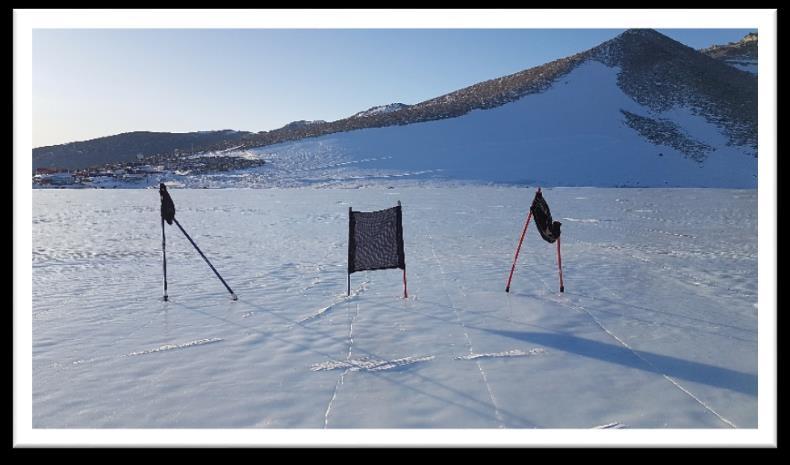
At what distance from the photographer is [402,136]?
58000mm

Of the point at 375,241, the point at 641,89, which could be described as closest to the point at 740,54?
the point at 641,89

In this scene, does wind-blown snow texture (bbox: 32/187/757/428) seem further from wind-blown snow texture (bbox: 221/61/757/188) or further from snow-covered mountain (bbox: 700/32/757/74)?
snow-covered mountain (bbox: 700/32/757/74)

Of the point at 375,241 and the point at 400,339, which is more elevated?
the point at 375,241

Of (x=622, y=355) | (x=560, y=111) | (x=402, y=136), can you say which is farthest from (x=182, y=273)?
(x=560, y=111)

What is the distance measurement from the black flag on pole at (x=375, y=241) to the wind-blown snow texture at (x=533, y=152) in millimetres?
34283

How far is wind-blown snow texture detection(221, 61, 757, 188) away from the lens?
45.0 metres

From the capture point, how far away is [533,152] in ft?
170

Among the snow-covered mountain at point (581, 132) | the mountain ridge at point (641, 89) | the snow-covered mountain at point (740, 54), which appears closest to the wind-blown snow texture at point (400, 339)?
the snow-covered mountain at point (581, 132)

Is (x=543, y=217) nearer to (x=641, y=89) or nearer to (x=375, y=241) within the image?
(x=375, y=241)

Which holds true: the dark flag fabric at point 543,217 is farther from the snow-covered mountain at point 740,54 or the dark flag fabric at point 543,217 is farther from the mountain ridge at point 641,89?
the snow-covered mountain at point 740,54

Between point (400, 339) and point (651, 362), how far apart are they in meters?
2.60

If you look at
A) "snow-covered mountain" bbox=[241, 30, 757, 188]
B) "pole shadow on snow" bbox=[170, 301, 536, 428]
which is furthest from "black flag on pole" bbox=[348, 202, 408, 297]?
"snow-covered mountain" bbox=[241, 30, 757, 188]

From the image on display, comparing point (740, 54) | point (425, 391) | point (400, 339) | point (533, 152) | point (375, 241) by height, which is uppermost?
point (740, 54)
